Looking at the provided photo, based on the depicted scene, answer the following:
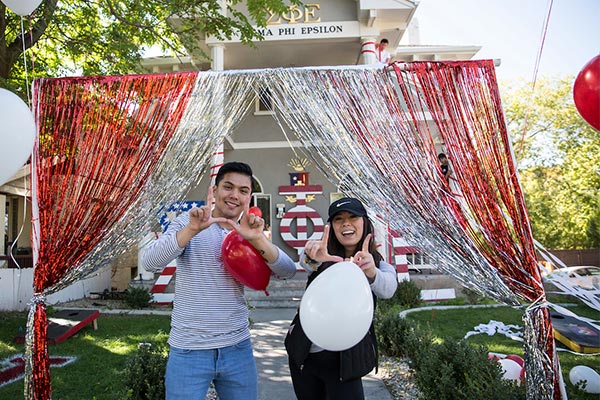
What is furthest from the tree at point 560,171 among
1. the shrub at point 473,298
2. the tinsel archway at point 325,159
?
the tinsel archway at point 325,159

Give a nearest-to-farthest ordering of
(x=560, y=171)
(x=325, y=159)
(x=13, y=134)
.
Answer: (x=13, y=134) → (x=325, y=159) → (x=560, y=171)

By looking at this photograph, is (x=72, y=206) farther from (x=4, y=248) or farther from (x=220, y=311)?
(x=4, y=248)

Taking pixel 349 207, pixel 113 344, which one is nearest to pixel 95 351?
pixel 113 344

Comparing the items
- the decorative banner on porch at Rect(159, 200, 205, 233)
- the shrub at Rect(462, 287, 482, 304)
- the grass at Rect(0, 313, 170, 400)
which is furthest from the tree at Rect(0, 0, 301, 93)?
the shrub at Rect(462, 287, 482, 304)

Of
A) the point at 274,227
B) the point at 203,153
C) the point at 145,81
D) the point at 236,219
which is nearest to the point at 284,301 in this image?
the point at 274,227

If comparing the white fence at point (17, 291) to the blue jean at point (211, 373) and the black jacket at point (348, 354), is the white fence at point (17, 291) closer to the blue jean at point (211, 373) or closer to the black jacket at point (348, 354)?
the blue jean at point (211, 373)

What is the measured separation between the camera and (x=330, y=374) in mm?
1817

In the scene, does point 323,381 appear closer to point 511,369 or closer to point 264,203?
point 511,369

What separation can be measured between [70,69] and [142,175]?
5.34 m

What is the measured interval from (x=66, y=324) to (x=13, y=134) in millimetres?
3721

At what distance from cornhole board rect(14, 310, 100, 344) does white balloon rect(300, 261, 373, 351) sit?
467cm

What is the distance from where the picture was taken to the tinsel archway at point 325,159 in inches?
103

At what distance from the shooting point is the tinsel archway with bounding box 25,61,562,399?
2617mm

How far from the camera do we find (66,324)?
5.17 m
